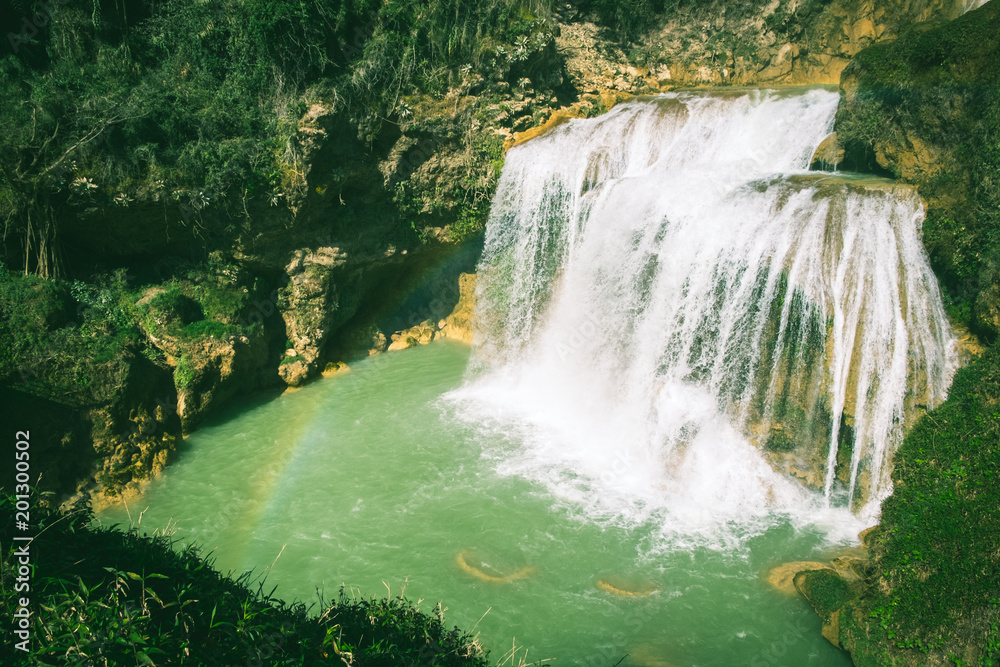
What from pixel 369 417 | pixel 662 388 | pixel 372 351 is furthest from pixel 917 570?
pixel 372 351

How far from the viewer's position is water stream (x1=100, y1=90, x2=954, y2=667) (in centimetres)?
676

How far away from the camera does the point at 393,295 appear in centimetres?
1388

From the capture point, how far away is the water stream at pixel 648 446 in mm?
6758

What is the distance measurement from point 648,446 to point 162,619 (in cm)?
692

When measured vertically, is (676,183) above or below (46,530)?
above

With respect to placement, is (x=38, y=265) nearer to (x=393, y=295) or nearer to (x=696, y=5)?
(x=393, y=295)

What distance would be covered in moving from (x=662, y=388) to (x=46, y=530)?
762cm

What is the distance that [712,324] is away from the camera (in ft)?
28.1

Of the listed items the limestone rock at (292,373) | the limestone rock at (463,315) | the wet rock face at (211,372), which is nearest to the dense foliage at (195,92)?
the wet rock face at (211,372)

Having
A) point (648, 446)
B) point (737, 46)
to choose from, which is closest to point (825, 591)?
point (648, 446)

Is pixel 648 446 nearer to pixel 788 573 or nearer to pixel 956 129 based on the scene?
pixel 788 573

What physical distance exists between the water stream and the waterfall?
4 centimetres

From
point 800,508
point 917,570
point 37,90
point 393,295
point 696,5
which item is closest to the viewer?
Answer: point 917,570

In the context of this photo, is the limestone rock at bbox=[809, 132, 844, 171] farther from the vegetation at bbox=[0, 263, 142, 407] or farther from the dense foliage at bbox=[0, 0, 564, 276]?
the vegetation at bbox=[0, 263, 142, 407]
